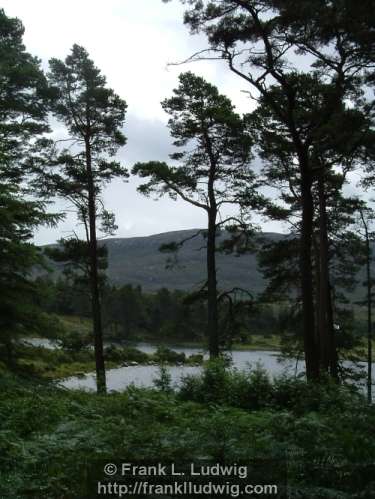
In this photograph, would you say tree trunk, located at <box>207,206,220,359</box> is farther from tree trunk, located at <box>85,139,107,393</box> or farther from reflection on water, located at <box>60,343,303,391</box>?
tree trunk, located at <box>85,139,107,393</box>

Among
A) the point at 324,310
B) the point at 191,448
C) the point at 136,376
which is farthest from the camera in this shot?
the point at 136,376

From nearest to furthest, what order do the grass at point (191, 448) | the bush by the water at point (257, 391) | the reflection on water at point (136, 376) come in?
1. the grass at point (191, 448)
2. the bush by the water at point (257, 391)
3. the reflection on water at point (136, 376)

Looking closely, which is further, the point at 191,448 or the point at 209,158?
the point at 209,158

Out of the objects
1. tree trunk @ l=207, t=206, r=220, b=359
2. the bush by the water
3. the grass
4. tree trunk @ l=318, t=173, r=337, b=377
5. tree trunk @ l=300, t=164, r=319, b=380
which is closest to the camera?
the grass

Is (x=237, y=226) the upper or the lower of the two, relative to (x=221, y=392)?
upper

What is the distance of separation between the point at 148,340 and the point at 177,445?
104 m

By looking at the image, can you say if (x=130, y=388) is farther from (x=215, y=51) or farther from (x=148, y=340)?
(x=148, y=340)

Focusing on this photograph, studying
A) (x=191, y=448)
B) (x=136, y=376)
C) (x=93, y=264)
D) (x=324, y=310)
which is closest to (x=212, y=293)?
(x=324, y=310)

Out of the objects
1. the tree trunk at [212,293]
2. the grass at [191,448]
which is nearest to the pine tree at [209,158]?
the tree trunk at [212,293]

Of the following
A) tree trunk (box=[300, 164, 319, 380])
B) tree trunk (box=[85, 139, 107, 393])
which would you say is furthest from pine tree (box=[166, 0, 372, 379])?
tree trunk (box=[85, 139, 107, 393])

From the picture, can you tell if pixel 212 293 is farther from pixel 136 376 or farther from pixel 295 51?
pixel 136 376

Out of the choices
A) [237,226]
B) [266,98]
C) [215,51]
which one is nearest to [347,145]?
[266,98]

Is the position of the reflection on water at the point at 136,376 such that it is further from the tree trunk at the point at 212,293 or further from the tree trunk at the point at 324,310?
the tree trunk at the point at 324,310

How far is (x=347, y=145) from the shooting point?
15.8m
